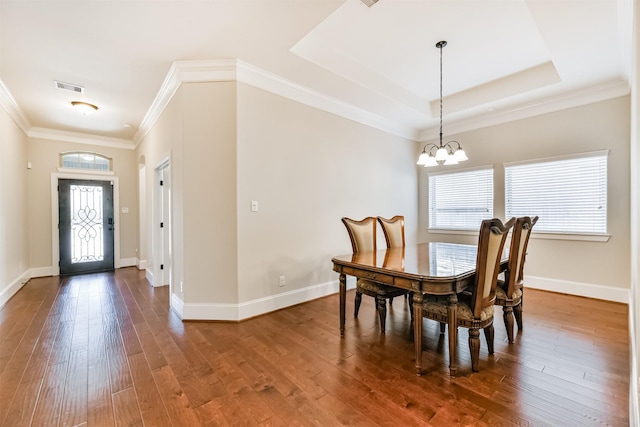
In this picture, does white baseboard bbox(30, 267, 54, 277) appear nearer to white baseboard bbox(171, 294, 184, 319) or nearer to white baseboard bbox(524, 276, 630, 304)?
white baseboard bbox(171, 294, 184, 319)

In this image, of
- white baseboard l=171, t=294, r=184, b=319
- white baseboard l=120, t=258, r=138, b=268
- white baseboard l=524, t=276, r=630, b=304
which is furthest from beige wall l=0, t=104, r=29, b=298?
white baseboard l=524, t=276, r=630, b=304

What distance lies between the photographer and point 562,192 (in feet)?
12.8

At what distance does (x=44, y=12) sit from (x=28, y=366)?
278 centimetres

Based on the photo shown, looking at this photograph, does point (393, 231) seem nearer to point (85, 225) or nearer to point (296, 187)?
point (296, 187)

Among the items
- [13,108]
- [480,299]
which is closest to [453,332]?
[480,299]

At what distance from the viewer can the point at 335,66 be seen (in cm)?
325

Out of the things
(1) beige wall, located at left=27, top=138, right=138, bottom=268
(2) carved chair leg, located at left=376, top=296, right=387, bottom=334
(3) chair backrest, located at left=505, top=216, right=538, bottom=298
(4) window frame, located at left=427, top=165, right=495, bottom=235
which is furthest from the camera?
(1) beige wall, located at left=27, top=138, right=138, bottom=268

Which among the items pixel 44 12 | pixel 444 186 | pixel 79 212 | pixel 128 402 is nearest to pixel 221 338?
pixel 128 402

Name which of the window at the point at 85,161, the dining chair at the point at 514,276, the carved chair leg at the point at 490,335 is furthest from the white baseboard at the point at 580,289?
the window at the point at 85,161

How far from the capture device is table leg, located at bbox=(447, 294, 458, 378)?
1.97 metres

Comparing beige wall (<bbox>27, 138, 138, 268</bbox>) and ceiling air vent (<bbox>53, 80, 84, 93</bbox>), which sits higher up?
ceiling air vent (<bbox>53, 80, 84, 93</bbox>)

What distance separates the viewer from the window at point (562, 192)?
11.9 ft

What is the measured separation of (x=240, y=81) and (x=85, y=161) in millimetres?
4682

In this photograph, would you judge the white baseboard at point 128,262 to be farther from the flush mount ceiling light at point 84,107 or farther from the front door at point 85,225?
the flush mount ceiling light at point 84,107
